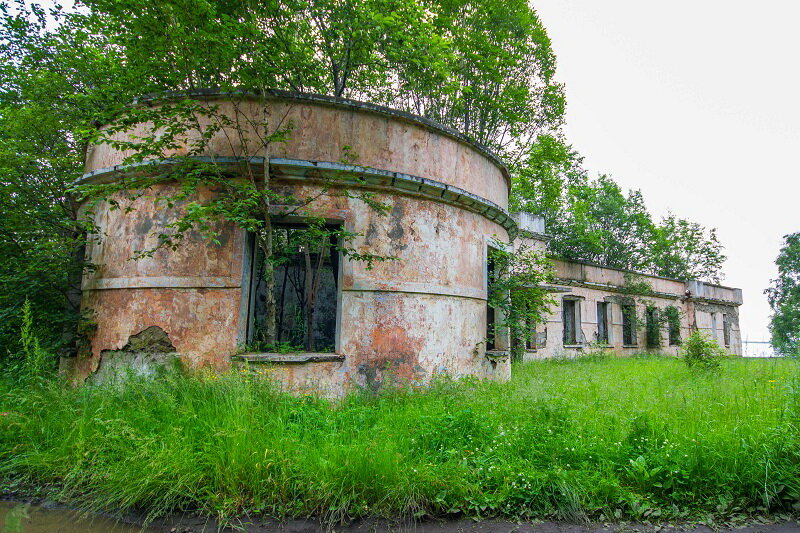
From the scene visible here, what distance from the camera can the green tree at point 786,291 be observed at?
95.0 feet

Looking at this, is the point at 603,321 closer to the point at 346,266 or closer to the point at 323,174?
the point at 346,266

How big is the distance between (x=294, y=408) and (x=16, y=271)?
14.4 feet

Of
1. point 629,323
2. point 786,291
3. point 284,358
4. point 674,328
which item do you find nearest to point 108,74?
point 284,358

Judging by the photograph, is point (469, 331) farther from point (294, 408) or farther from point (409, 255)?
point (294, 408)

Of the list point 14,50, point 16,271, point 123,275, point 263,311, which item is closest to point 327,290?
point 263,311

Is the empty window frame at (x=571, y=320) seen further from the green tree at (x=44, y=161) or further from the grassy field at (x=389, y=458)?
the green tree at (x=44, y=161)

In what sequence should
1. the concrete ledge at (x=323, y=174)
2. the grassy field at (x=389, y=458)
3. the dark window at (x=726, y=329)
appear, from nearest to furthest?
the grassy field at (x=389, y=458), the concrete ledge at (x=323, y=174), the dark window at (x=726, y=329)

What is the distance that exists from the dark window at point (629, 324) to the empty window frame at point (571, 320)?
3455 millimetres

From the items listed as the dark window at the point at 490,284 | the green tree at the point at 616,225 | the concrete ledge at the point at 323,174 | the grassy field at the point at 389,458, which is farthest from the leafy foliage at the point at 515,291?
the green tree at the point at 616,225

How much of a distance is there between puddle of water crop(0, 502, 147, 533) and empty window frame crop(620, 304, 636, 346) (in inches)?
787

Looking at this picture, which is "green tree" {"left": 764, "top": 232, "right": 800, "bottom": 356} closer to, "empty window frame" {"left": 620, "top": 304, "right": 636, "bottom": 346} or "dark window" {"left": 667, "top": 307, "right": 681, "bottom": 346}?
"dark window" {"left": 667, "top": 307, "right": 681, "bottom": 346}

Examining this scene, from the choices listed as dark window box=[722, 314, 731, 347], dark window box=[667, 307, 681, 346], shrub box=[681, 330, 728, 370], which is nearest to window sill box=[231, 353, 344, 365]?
shrub box=[681, 330, 728, 370]

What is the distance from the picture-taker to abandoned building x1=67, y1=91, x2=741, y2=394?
542 cm

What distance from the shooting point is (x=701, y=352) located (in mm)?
10305
